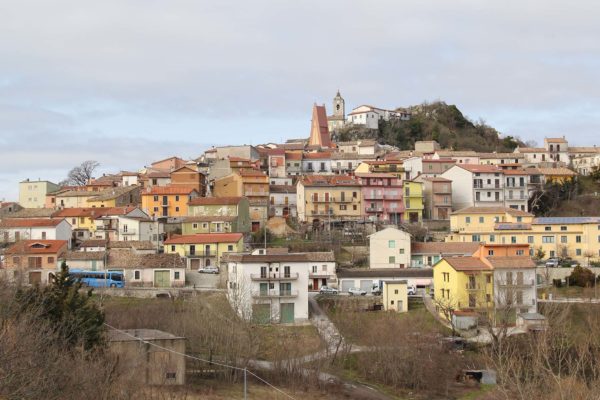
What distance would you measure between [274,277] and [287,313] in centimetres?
220

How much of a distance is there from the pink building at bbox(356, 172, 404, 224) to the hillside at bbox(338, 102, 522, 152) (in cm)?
2864

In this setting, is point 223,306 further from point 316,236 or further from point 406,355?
point 316,236

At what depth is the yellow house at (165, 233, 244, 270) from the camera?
55.7 m

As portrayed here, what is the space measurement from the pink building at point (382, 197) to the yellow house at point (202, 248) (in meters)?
15.7

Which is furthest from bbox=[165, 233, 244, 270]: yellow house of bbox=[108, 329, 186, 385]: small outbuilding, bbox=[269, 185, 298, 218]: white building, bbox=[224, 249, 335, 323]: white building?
bbox=[108, 329, 186, 385]: small outbuilding

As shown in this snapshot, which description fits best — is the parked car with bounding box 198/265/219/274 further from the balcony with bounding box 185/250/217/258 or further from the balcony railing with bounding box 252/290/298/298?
the balcony railing with bounding box 252/290/298/298

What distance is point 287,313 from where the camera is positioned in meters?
46.9

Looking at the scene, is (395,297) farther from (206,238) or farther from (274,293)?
(206,238)

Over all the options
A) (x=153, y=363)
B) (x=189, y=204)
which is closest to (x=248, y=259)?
(x=153, y=363)

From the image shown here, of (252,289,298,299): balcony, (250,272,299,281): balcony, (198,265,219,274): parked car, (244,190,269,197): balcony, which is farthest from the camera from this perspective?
(244,190,269,197): balcony

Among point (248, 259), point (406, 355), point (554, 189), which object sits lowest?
point (406, 355)

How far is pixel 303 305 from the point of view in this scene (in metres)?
47.0

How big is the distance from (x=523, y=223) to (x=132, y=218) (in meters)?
28.3

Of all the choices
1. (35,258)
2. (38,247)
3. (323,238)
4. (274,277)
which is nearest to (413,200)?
(323,238)
